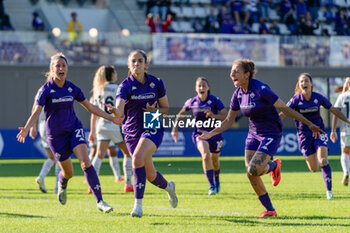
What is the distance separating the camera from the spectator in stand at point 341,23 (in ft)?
109

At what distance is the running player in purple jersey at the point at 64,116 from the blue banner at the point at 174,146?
50.7 feet

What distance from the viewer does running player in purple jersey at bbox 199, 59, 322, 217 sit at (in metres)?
9.06

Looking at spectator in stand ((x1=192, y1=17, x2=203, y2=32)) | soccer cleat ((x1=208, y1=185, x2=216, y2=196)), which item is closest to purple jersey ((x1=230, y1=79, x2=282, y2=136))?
soccer cleat ((x1=208, y1=185, x2=216, y2=196))

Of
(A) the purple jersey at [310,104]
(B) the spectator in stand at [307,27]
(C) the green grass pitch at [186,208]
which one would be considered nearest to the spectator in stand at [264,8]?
(B) the spectator in stand at [307,27]

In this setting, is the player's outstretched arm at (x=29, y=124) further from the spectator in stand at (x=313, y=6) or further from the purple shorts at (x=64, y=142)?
the spectator in stand at (x=313, y=6)

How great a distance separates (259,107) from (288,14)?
86.2 feet

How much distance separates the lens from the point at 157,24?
31500 mm

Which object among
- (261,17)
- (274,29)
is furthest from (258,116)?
(261,17)

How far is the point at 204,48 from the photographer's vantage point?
96.4 feet

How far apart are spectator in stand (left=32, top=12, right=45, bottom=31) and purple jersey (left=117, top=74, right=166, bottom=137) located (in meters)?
21.5

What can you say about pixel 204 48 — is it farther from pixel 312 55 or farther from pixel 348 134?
pixel 348 134

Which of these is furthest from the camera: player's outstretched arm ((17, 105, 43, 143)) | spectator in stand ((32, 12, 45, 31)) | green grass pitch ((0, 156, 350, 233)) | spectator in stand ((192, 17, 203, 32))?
spectator in stand ((192, 17, 203, 32))

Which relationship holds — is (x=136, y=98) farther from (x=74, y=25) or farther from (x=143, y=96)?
(x=74, y=25)

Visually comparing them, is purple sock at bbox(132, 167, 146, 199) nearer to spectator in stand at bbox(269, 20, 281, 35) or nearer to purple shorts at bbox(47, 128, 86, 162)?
purple shorts at bbox(47, 128, 86, 162)
